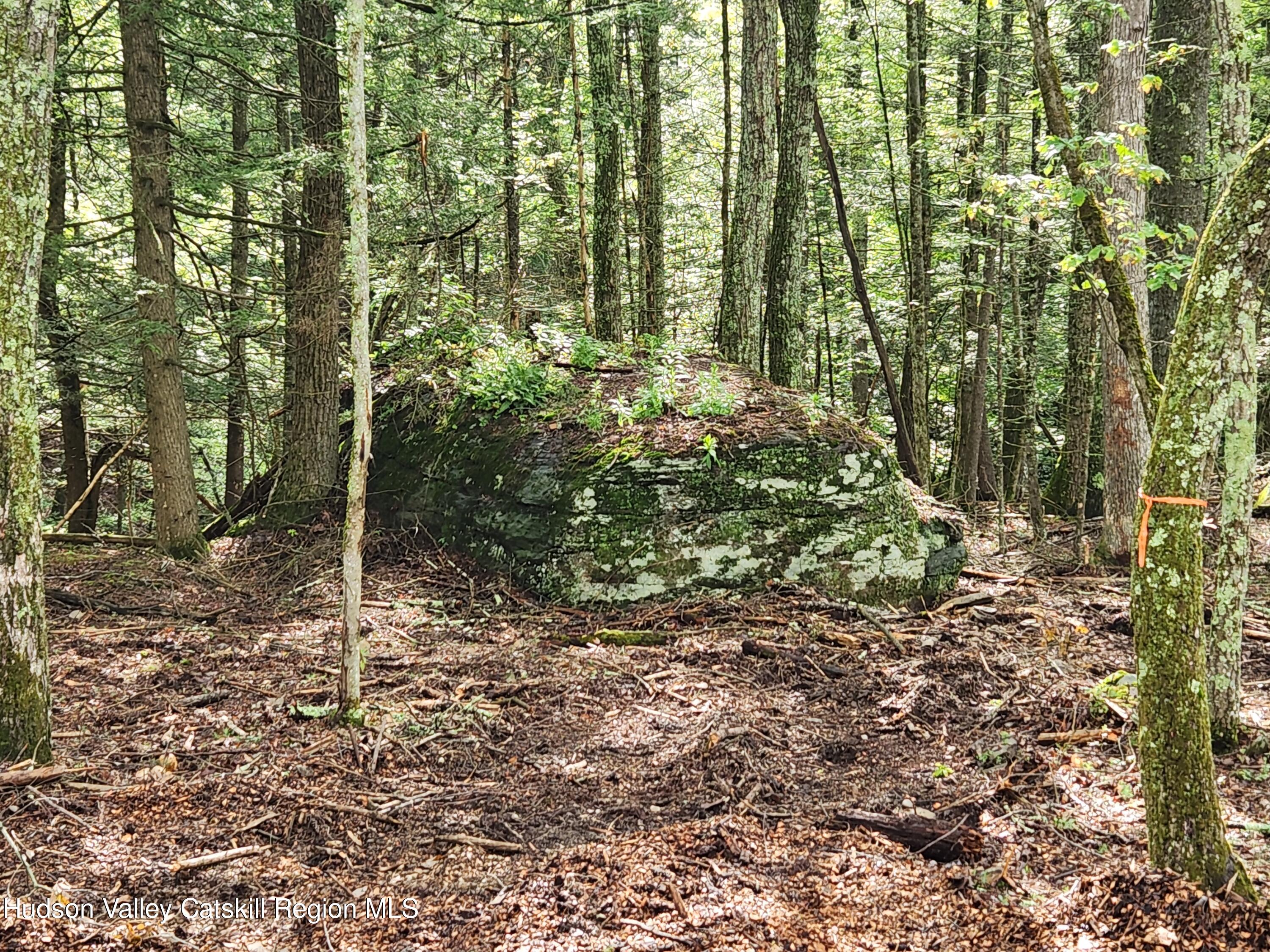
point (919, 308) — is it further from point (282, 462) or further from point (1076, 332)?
point (282, 462)

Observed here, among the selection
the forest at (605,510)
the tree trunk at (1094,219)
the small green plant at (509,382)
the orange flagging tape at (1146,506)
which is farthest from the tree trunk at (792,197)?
the orange flagging tape at (1146,506)

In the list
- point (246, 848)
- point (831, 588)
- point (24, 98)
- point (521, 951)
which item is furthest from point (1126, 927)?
point (24, 98)

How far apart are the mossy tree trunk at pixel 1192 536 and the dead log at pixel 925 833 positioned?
0.73 m

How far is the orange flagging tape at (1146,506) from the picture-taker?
2.84m

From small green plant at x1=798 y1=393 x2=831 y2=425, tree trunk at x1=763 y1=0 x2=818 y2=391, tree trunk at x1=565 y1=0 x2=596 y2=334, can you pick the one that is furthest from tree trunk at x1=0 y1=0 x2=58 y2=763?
tree trunk at x1=763 y1=0 x2=818 y2=391

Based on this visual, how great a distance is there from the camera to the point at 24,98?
3721mm

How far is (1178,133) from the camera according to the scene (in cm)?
834

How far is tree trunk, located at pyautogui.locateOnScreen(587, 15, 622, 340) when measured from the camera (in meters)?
10.6

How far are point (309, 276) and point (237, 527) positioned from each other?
291 centimetres

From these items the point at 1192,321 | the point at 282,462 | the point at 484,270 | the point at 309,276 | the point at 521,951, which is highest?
the point at 484,270

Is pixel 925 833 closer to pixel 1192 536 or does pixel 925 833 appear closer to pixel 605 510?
pixel 1192 536

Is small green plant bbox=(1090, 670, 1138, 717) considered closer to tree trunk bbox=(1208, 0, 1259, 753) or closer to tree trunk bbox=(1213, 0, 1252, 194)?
tree trunk bbox=(1208, 0, 1259, 753)

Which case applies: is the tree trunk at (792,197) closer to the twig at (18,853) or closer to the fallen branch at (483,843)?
the fallen branch at (483,843)

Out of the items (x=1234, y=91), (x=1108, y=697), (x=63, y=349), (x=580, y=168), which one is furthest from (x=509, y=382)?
(x=1234, y=91)
